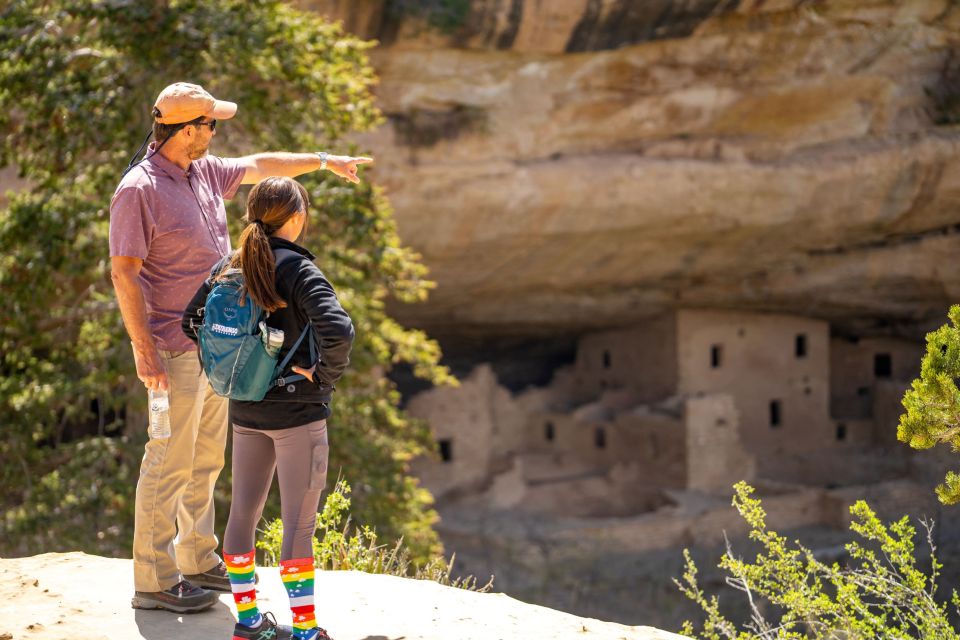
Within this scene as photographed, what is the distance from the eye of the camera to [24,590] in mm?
4094

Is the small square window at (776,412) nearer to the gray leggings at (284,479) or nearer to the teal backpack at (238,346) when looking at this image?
the gray leggings at (284,479)

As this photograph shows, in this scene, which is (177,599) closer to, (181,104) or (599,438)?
(181,104)

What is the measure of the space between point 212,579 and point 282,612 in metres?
0.39

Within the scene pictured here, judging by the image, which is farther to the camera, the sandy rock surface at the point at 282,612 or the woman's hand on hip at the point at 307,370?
the sandy rock surface at the point at 282,612

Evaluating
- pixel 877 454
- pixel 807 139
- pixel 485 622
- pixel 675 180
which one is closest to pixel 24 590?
pixel 485 622


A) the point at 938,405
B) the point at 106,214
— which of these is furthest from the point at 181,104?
the point at 106,214

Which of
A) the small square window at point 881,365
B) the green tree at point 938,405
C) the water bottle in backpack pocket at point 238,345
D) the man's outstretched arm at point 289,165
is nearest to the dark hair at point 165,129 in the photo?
the man's outstretched arm at point 289,165

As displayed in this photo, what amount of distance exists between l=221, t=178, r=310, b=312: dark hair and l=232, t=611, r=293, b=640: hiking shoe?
105 cm

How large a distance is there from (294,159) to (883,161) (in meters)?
12.3

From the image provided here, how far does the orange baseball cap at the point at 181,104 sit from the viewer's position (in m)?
3.82

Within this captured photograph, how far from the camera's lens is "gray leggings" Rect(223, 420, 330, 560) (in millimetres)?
3479

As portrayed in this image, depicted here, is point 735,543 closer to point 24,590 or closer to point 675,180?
point 675,180

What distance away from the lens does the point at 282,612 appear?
395cm

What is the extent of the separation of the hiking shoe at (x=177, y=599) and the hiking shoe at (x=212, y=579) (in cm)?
21
